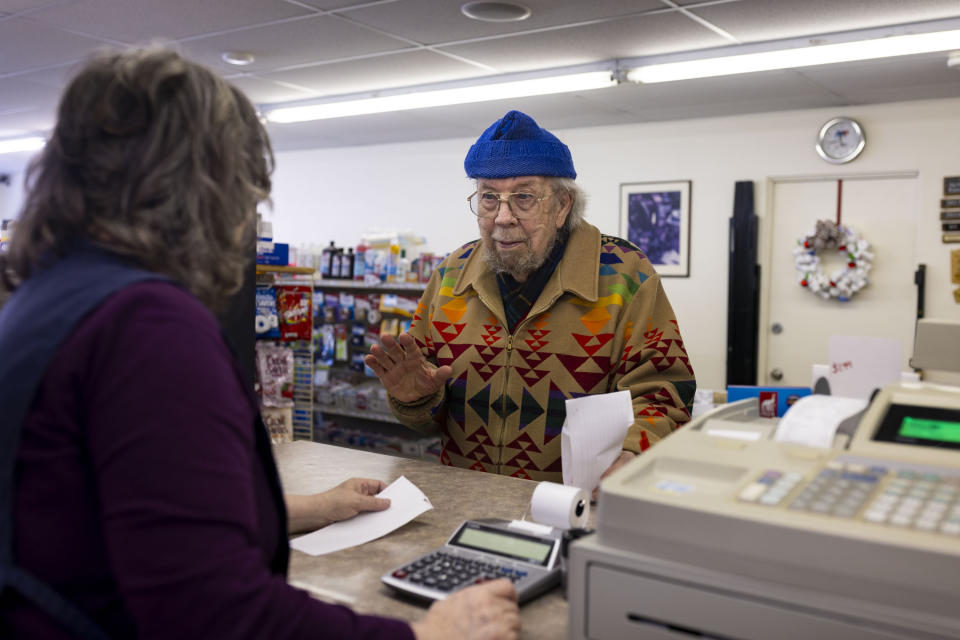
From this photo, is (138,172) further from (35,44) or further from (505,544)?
(35,44)

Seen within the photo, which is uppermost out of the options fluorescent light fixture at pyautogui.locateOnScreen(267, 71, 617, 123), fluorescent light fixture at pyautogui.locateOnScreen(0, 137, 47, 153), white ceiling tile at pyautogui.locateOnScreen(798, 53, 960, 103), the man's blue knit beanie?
fluorescent light fixture at pyautogui.locateOnScreen(0, 137, 47, 153)

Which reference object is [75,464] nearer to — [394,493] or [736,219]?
[394,493]

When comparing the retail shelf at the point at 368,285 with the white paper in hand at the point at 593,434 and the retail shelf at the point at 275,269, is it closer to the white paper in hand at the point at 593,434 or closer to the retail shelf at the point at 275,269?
the retail shelf at the point at 275,269

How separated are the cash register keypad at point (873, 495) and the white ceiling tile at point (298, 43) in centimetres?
392

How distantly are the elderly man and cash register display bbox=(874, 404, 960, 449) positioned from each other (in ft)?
2.95

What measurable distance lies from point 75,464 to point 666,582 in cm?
65

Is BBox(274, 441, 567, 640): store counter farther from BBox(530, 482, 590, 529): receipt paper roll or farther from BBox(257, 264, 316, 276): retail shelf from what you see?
BBox(257, 264, 316, 276): retail shelf

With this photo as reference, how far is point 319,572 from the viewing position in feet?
4.28

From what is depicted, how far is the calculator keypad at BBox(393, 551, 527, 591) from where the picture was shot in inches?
46.5

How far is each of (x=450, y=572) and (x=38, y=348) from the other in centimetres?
67

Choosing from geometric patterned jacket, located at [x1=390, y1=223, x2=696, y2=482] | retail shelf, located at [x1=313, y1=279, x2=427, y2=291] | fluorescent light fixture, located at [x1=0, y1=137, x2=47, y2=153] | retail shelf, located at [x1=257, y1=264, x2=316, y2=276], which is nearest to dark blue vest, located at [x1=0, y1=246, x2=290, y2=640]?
geometric patterned jacket, located at [x1=390, y1=223, x2=696, y2=482]

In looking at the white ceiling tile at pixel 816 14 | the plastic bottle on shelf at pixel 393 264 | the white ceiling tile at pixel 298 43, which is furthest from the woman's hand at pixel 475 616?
the plastic bottle on shelf at pixel 393 264

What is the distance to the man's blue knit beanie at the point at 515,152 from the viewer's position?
2.27 meters

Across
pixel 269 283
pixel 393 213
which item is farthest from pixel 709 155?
pixel 269 283
